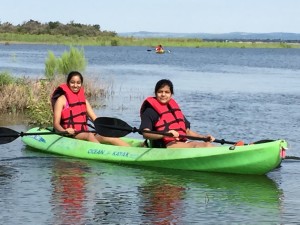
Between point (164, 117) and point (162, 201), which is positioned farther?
point (164, 117)

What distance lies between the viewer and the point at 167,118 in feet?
40.0

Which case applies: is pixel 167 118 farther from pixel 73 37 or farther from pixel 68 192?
pixel 73 37

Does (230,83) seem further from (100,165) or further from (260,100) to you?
(100,165)

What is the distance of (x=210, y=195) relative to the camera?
10555 millimetres

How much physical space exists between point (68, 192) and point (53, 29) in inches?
3547

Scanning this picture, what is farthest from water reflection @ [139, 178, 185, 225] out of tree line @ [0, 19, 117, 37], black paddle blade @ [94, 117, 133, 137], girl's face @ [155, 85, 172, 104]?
tree line @ [0, 19, 117, 37]

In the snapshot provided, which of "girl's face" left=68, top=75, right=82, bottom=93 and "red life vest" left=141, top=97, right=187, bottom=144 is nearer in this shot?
"red life vest" left=141, top=97, right=187, bottom=144

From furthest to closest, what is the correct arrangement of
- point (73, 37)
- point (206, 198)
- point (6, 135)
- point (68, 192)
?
1. point (73, 37)
2. point (6, 135)
3. point (68, 192)
4. point (206, 198)

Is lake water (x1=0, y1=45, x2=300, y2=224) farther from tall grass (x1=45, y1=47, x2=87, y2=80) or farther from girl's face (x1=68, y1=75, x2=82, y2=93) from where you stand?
tall grass (x1=45, y1=47, x2=87, y2=80)

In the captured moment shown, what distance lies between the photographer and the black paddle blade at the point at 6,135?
42.5ft

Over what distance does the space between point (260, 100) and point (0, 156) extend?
13639mm

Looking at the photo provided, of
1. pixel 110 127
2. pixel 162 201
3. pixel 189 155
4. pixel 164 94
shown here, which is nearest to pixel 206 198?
pixel 162 201

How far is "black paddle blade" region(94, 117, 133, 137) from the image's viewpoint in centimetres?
1264

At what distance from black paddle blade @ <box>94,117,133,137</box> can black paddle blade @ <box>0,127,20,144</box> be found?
129 cm
